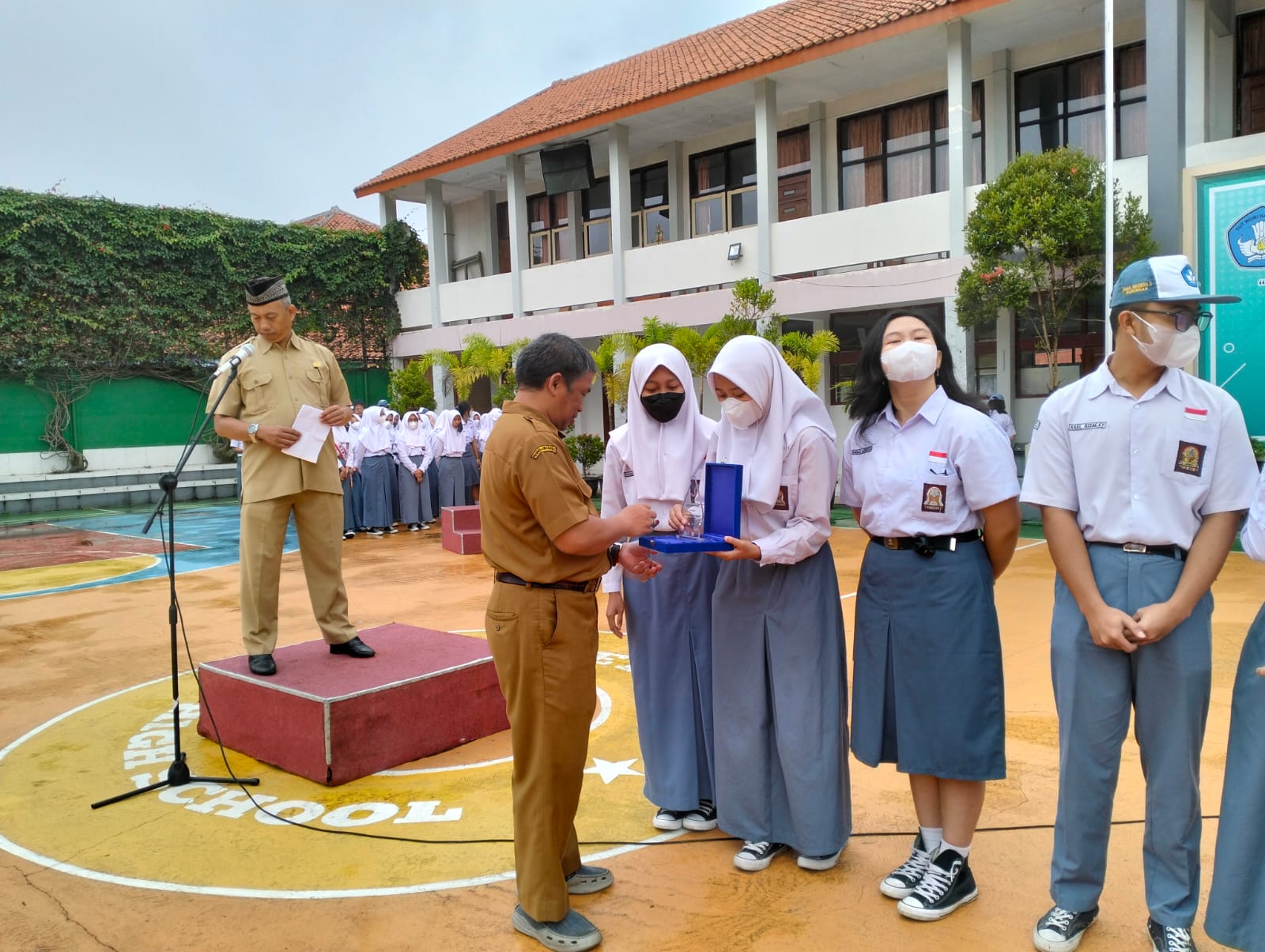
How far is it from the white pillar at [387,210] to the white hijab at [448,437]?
9710 mm

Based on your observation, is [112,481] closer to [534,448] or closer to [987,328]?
[987,328]

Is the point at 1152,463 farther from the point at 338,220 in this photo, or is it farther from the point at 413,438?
the point at 338,220

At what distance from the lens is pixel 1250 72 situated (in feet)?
39.4

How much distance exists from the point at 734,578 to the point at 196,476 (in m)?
19.1

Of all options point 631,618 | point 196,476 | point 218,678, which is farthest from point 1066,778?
point 196,476

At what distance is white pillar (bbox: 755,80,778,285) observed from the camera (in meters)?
14.8

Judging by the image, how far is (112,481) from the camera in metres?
19.1

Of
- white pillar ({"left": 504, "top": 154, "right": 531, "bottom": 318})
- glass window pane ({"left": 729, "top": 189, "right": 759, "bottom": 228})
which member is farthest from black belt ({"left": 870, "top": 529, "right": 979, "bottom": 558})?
white pillar ({"left": 504, "top": 154, "right": 531, "bottom": 318})

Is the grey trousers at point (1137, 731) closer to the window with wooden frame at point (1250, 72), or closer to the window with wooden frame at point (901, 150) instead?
the window with wooden frame at point (1250, 72)

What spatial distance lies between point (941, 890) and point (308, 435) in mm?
3185

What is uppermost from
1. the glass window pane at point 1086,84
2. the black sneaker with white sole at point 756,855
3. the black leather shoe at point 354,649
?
the glass window pane at point 1086,84

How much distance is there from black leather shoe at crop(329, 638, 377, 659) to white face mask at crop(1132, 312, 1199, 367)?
11.7ft

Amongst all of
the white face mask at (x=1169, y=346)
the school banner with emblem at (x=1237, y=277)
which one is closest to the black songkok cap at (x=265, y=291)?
the white face mask at (x=1169, y=346)

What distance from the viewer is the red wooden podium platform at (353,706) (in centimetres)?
400
